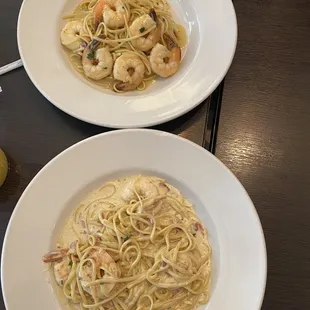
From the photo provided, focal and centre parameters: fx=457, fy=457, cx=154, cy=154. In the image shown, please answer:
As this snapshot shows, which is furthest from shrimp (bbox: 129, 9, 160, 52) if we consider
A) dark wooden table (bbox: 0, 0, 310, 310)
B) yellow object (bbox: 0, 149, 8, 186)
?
yellow object (bbox: 0, 149, 8, 186)

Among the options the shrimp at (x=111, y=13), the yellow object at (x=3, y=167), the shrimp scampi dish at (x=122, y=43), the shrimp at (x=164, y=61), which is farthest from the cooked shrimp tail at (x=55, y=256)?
the shrimp at (x=111, y=13)

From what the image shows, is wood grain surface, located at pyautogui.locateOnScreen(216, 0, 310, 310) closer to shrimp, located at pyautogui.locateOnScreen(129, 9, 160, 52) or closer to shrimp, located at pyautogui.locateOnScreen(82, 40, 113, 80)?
shrimp, located at pyautogui.locateOnScreen(129, 9, 160, 52)

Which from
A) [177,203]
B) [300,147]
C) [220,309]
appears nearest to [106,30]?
[177,203]

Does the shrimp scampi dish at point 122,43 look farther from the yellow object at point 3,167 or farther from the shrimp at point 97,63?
the yellow object at point 3,167

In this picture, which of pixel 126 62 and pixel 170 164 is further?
pixel 126 62

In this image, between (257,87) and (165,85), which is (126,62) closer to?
(165,85)

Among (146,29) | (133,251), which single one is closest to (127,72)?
(146,29)

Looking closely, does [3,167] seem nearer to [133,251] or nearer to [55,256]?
[55,256]

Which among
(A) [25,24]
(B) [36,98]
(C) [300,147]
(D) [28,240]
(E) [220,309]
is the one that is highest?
(A) [25,24]
